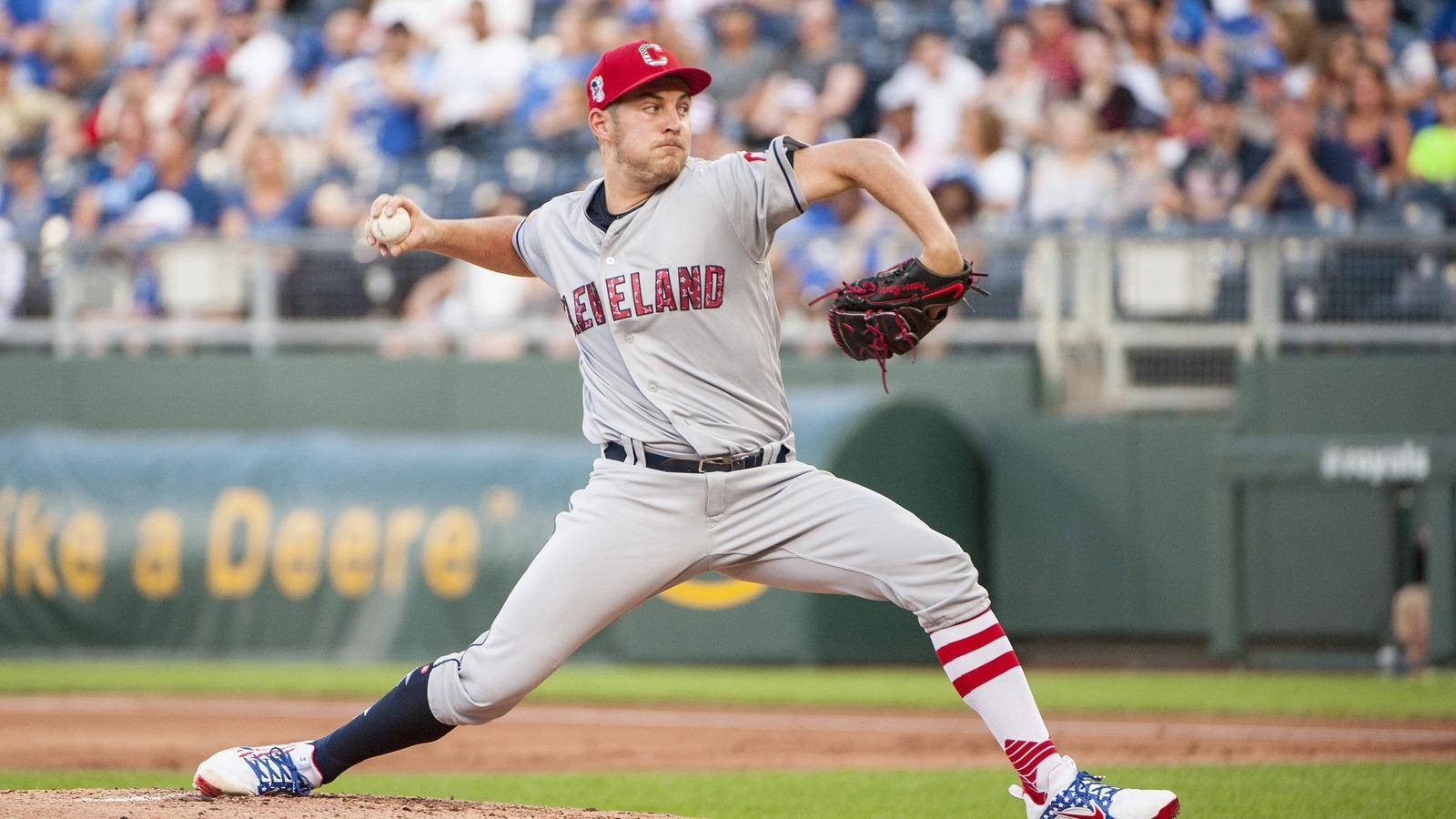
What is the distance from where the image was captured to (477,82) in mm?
14242

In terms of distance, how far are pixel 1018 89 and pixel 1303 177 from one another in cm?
206

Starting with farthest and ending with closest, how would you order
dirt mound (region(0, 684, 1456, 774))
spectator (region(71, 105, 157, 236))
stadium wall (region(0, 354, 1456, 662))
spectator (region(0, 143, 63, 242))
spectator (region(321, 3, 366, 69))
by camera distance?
spectator (region(321, 3, 366, 69)) < spectator (region(0, 143, 63, 242)) < spectator (region(71, 105, 157, 236)) < stadium wall (region(0, 354, 1456, 662)) < dirt mound (region(0, 684, 1456, 774))

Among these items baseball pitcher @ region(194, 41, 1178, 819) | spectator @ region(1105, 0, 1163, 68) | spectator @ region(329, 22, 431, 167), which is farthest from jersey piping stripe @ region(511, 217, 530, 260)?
spectator @ region(329, 22, 431, 167)

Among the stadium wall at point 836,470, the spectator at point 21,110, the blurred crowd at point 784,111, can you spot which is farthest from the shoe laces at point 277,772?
the spectator at point 21,110

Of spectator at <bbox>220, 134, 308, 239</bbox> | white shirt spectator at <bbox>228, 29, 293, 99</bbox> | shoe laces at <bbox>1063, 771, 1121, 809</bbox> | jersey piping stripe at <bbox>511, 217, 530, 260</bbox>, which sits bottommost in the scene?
shoe laces at <bbox>1063, 771, 1121, 809</bbox>

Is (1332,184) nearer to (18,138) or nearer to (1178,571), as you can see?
(1178,571)

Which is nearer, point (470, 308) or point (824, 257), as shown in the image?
point (824, 257)

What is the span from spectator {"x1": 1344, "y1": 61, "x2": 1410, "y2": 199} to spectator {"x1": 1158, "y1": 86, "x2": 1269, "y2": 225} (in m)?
0.65

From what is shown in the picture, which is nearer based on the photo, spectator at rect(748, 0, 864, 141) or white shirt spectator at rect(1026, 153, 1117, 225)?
white shirt spectator at rect(1026, 153, 1117, 225)

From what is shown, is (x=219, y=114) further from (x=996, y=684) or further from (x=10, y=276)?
(x=996, y=684)

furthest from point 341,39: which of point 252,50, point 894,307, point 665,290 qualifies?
point 894,307

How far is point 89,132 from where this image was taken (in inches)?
606

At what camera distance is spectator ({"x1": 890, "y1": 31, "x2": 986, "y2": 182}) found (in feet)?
40.7

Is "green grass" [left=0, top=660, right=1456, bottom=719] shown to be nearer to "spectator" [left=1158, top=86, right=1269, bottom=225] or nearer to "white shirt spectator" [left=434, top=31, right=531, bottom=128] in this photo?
"spectator" [left=1158, top=86, right=1269, bottom=225]
